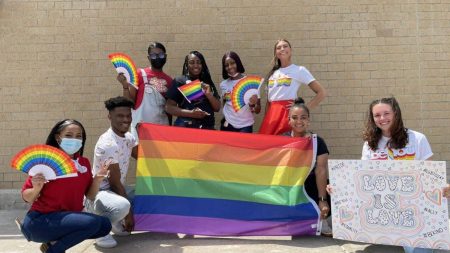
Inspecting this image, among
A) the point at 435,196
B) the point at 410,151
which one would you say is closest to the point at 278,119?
the point at 410,151

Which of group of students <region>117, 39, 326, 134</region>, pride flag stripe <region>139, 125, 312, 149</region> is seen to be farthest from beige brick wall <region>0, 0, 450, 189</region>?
pride flag stripe <region>139, 125, 312, 149</region>

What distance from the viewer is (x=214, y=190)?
175 inches

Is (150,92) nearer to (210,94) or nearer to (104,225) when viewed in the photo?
(210,94)

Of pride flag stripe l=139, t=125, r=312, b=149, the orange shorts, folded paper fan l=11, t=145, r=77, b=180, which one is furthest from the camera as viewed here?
the orange shorts

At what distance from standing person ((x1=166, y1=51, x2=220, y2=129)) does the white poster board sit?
1721 mm

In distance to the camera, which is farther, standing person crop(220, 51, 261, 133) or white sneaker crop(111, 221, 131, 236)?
standing person crop(220, 51, 261, 133)

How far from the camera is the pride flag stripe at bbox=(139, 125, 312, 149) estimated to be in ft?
14.8

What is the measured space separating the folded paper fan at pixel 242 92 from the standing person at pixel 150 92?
838 mm

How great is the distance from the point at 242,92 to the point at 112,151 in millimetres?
1706

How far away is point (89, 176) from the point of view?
3.86 m

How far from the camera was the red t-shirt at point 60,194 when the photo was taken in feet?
11.8

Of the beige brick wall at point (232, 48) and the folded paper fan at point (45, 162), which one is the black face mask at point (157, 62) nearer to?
the beige brick wall at point (232, 48)

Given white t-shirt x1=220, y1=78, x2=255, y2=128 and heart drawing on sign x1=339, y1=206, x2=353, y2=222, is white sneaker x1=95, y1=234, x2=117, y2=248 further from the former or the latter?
heart drawing on sign x1=339, y1=206, x2=353, y2=222

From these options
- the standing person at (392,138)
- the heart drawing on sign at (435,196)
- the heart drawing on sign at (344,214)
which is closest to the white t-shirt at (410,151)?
the standing person at (392,138)
